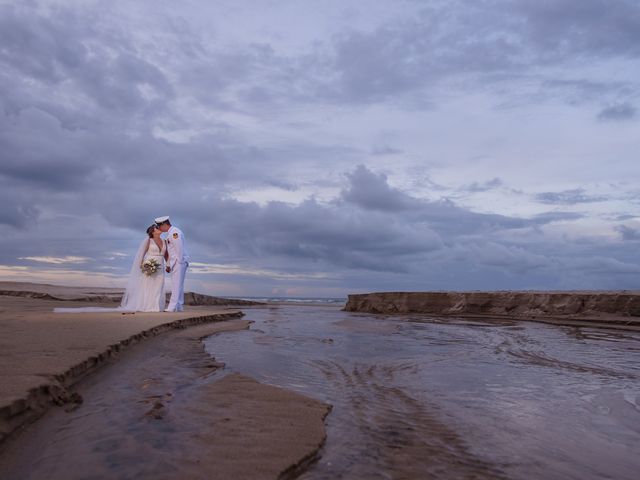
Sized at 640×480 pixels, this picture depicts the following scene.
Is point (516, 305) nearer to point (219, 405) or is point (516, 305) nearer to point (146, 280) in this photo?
point (146, 280)

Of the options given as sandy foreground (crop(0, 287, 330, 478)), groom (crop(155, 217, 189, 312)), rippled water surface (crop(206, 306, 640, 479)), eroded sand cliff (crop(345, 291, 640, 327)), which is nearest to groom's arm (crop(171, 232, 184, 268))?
groom (crop(155, 217, 189, 312))

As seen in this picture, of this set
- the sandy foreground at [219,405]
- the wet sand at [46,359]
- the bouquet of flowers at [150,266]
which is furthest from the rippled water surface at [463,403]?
the bouquet of flowers at [150,266]

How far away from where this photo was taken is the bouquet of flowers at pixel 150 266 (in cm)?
1716

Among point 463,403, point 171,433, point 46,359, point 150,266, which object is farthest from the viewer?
point 150,266

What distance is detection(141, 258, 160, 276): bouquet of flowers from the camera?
17.2 metres

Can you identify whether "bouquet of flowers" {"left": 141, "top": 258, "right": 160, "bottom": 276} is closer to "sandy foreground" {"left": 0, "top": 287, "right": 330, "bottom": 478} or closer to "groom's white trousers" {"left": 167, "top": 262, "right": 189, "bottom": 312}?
"groom's white trousers" {"left": 167, "top": 262, "right": 189, "bottom": 312}

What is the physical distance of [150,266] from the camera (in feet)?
56.3

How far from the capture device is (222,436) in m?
3.55

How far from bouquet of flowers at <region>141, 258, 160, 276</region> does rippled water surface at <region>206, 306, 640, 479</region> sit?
778 centimetres

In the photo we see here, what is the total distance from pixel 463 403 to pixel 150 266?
1424 centimetres

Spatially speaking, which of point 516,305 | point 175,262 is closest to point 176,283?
point 175,262

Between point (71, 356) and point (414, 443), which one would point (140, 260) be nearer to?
point (71, 356)

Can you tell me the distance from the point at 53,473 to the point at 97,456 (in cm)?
31

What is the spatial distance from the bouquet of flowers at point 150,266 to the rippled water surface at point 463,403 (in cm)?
778
